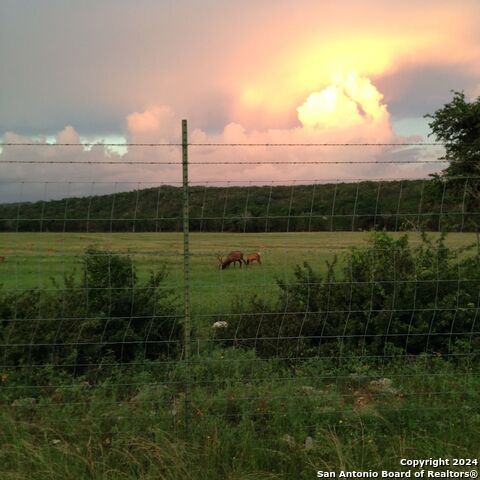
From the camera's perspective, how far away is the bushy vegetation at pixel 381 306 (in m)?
6.29

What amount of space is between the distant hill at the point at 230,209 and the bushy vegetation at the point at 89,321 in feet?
2.88

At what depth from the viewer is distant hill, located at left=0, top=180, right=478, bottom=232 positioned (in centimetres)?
460

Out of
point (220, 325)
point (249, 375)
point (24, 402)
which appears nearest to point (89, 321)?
point (24, 402)

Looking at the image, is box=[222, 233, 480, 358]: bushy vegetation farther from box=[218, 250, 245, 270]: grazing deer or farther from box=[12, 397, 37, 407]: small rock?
box=[12, 397, 37, 407]: small rock

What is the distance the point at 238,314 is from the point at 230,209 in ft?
3.88

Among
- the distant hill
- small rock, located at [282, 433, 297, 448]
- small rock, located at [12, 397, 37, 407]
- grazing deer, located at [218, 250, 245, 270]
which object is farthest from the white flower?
small rock, located at [282, 433, 297, 448]

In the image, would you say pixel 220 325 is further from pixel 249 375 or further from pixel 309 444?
pixel 309 444

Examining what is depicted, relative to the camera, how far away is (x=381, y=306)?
6.50 metres

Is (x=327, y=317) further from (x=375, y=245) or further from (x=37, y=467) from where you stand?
(x=37, y=467)

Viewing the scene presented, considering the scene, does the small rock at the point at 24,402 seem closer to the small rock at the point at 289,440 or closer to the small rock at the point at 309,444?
the small rock at the point at 289,440

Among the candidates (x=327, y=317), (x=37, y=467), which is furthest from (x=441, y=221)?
(x=37, y=467)

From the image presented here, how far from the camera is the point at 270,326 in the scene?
6953 mm

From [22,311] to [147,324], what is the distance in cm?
144

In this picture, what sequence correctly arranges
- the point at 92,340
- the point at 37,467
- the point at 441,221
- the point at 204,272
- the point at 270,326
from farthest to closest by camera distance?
the point at 204,272 → the point at 270,326 → the point at 441,221 → the point at 92,340 → the point at 37,467
